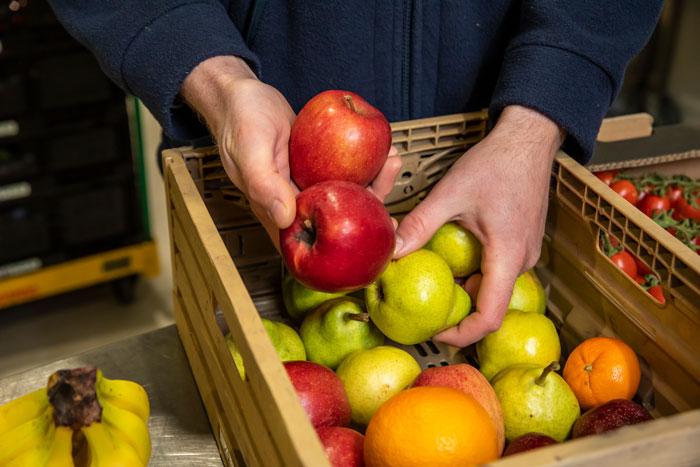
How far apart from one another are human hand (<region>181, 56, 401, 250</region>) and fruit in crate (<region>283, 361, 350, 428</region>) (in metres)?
0.18

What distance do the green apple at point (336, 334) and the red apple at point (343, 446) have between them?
200mm

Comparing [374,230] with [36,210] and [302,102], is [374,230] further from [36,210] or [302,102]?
[36,210]

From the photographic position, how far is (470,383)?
833 mm

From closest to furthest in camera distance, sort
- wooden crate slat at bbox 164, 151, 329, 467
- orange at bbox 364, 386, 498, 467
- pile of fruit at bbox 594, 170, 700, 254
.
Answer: wooden crate slat at bbox 164, 151, 329, 467 → orange at bbox 364, 386, 498, 467 → pile of fruit at bbox 594, 170, 700, 254

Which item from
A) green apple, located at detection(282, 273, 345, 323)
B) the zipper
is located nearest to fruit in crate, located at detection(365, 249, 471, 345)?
green apple, located at detection(282, 273, 345, 323)

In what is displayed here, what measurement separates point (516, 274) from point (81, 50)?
186 centimetres

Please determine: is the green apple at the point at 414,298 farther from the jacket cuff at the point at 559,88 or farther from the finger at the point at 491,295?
the jacket cuff at the point at 559,88

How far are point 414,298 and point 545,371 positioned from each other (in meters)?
0.20

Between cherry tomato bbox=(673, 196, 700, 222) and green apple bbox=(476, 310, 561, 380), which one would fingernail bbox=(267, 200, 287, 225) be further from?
cherry tomato bbox=(673, 196, 700, 222)

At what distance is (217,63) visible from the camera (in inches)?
38.8

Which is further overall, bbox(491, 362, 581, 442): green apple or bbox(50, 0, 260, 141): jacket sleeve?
bbox(50, 0, 260, 141): jacket sleeve

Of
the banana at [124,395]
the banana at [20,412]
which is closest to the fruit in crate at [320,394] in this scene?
the banana at [124,395]

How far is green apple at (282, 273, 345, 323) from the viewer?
106 centimetres

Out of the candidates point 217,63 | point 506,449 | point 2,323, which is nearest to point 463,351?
point 506,449
